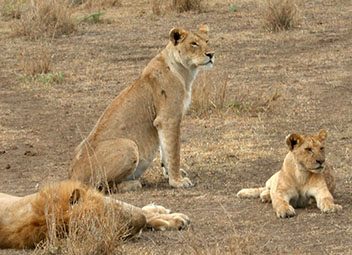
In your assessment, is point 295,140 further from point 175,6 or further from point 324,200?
point 175,6

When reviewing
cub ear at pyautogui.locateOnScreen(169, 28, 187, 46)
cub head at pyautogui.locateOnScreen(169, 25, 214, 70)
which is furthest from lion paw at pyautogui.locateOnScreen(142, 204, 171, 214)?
cub ear at pyautogui.locateOnScreen(169, 28, 187, 46)

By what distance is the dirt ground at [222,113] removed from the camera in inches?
292

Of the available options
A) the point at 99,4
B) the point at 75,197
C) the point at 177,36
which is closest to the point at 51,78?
the point at 177,36

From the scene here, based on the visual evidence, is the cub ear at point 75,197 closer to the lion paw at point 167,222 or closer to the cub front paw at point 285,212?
the lion paw at point 167,222

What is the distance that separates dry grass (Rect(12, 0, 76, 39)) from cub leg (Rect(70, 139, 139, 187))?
27.0ft

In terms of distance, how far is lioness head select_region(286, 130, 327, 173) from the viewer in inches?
314

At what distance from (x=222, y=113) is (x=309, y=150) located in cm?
374

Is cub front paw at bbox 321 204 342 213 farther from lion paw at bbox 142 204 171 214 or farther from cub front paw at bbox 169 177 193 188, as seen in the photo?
cub front paw at bbox 169 177 193 188

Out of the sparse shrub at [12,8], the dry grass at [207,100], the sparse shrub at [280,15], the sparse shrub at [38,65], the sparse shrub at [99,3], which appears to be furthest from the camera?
the sparse shrub at [99,3]

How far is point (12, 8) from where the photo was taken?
1970 centimetres

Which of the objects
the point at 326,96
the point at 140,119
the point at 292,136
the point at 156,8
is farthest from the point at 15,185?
the point at 156,8

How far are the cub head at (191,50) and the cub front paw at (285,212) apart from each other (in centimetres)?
203

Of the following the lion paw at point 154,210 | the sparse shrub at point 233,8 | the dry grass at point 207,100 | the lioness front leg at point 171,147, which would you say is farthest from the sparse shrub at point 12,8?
the lion paw at point 154,210

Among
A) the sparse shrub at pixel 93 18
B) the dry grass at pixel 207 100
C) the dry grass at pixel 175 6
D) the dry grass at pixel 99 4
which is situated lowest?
the dry grass at pixel 99 4
